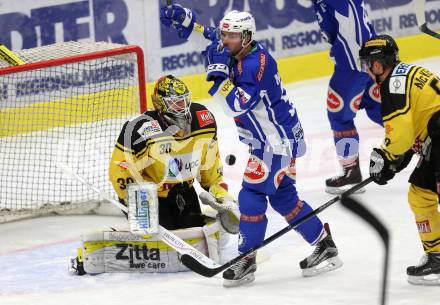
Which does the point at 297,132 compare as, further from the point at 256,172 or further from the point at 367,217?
the point at 367,217

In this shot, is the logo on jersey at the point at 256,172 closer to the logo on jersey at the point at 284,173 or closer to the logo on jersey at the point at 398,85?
the logo on jersey at the point at 284,173

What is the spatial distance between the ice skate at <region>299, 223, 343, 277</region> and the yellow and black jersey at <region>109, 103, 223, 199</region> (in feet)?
2.27

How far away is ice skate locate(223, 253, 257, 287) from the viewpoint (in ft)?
19.6

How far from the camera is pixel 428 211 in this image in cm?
575

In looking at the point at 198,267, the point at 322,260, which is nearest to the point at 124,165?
the point at 198,267

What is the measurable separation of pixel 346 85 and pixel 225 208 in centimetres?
184

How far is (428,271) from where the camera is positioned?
19.1 ft

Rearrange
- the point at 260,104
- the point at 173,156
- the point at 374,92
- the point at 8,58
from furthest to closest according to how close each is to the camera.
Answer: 1. the point at 374,92
2. the point at 8,58
3. the point at 173,156
4. the point at 260,104

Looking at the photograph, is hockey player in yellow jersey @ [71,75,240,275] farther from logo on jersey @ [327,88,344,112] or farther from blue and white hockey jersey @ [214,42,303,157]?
logo on jersey @ [327,88,344,112]

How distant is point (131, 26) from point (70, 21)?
555mm

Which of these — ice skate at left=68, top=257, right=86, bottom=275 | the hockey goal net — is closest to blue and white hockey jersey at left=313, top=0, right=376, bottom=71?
the hockey goal net

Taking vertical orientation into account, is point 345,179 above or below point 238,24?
below

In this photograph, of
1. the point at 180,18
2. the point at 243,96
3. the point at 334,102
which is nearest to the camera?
the point at 243,96

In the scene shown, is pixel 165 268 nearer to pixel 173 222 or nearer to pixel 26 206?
pixel 173 222
